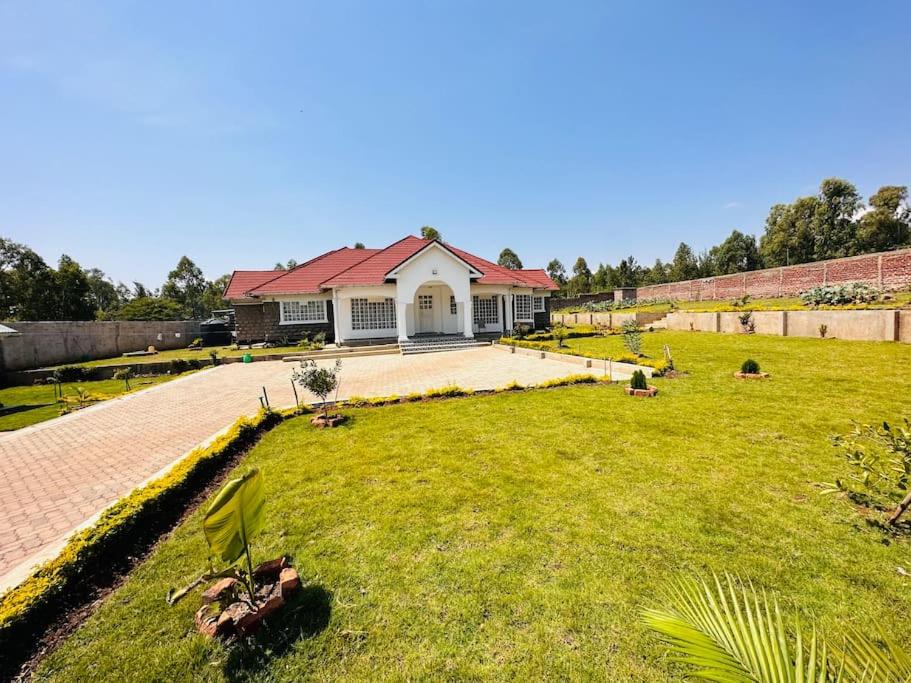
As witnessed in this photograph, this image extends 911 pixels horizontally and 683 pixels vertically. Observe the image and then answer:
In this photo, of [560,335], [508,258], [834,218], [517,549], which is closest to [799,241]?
[834,218]

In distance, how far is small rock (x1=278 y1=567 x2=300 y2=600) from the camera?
9.50ft

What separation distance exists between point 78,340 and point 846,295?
3538 cm

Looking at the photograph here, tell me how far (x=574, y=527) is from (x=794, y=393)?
7074 mm

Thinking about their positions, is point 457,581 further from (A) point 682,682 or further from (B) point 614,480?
(B) point 614,480

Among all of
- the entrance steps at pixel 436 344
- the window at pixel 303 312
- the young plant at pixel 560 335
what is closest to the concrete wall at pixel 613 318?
the young plant at pixel 560 335

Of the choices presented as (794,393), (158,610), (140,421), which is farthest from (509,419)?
(140,421)

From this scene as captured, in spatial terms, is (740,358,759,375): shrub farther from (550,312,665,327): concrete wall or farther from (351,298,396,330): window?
(351,298,396,330): window

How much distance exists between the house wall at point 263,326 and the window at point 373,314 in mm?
2800

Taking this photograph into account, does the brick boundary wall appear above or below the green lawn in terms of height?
above

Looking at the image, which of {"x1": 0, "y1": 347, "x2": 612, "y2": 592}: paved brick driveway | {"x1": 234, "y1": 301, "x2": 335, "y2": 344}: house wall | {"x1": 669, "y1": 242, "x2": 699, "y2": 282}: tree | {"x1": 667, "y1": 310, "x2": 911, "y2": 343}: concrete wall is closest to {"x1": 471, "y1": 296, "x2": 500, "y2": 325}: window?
{"x1": 0, "y1": 347, "x2": 612, "y2": 592}: paved brick driveway

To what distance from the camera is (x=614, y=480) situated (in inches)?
179

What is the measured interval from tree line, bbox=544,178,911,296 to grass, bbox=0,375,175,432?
191 ft

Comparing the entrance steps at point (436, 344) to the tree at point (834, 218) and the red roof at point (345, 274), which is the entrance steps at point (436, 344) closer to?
the red roof at point (345, 274)

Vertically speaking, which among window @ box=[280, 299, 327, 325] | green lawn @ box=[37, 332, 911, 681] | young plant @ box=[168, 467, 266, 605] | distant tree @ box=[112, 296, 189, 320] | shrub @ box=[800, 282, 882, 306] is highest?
distant tree @ box=[112, 296, 189, 320]
